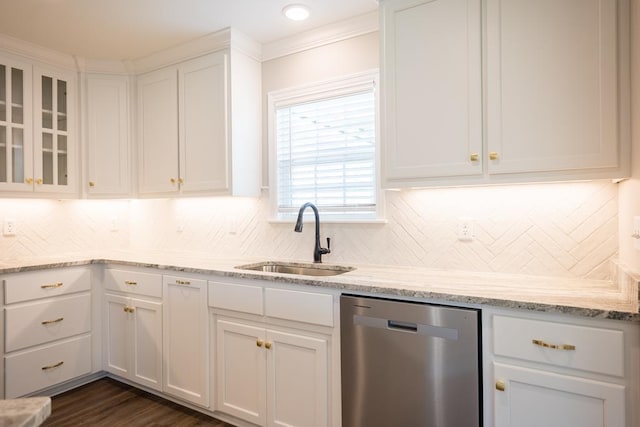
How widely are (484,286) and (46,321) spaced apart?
9.13 ft

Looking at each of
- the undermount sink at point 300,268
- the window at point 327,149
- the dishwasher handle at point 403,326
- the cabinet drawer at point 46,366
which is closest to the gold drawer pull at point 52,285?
the cabinet drawer at point 46,366

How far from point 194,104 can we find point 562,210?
2458 mm

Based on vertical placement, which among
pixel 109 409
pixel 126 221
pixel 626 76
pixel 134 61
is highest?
pixel 134 61

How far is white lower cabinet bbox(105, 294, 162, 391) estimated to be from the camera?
266 centimetres

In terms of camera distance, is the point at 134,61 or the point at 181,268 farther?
the point at 134,61

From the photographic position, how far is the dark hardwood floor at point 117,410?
2420 millimetres

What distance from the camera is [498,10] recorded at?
1.84 metres

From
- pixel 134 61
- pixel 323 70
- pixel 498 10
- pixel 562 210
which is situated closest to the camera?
pixel 498 10

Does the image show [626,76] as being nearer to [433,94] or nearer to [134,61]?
[433,94]

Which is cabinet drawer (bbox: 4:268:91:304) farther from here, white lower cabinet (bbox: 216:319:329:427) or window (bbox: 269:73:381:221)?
window (bbox: 269:73:381:221)

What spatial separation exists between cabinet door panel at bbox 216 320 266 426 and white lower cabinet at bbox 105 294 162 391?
55cm

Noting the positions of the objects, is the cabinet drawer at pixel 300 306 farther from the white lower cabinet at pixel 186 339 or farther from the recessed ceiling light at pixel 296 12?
the recessed ceiling light at pixel 296 12

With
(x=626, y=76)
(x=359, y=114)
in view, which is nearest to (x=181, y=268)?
(x=359, y=114)

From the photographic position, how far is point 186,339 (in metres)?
2.50
